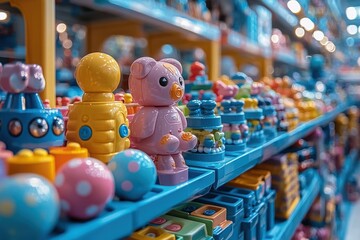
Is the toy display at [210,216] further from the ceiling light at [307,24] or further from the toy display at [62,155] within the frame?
the ceiling light at [307,24]

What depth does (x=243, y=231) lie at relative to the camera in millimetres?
1021

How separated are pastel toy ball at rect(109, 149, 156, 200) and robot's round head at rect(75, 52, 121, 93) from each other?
0.47 ft

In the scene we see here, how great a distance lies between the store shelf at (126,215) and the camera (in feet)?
1.39

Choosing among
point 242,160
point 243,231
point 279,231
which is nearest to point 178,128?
point 242,160

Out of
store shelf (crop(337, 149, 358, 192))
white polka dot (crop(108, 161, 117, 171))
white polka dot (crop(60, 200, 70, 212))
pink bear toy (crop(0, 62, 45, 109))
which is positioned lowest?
store shelf (crop(337, 149, 358, 192))

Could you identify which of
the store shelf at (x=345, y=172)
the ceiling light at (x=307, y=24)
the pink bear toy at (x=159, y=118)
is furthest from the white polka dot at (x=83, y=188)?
the ceiling light at (x=307, y=24)

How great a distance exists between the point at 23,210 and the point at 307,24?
387 centimetres

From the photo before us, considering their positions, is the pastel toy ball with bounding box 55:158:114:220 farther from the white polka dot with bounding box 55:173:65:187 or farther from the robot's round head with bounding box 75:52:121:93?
the robot's round head with bounding box 75:52:121:93

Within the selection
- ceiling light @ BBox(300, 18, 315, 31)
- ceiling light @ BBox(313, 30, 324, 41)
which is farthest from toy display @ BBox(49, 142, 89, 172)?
ceiling light @ BBox(313, 30, 324, 41)

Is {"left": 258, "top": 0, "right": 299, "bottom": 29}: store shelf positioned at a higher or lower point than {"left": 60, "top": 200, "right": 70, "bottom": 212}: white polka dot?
higher

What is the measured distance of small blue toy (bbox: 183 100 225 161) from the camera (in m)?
0.82

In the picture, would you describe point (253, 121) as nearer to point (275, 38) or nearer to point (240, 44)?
point (240, 44)

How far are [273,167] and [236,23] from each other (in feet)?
4.27

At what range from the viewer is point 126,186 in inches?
20.5
